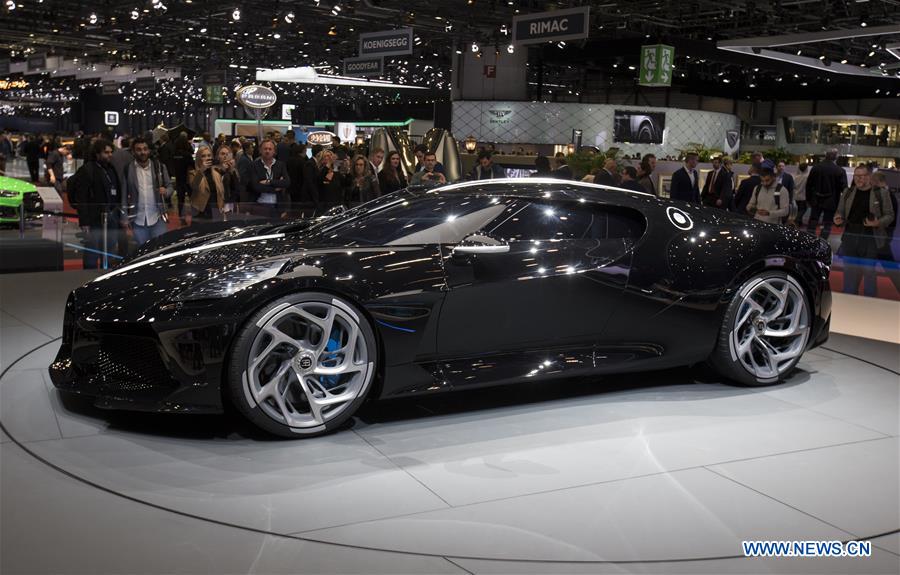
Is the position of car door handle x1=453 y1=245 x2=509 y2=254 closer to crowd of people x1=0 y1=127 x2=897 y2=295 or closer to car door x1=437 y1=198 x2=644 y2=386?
car door x1=437 y1=198 x2=644 y2=386

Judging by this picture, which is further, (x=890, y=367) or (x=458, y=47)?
(x=458, y=47)

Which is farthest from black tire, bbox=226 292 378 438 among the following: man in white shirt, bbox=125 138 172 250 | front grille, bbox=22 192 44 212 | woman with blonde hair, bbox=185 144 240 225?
front grille, bbox=22 192 44 212

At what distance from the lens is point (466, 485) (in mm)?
3617

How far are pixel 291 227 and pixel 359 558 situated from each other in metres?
2.56

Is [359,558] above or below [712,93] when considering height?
below

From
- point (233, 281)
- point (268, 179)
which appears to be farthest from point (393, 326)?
point (268, 179)

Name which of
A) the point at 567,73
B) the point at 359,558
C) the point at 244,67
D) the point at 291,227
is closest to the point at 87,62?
the point at 244,67

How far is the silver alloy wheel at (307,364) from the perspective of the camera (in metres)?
3.99

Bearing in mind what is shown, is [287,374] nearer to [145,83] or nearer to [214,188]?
[214,188]

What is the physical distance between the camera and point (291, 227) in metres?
5.09

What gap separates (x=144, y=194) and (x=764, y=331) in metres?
6.01

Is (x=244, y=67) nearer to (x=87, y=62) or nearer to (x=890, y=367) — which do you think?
(x=87, y=62)

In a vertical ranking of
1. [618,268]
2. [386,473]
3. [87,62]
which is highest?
[87,62]

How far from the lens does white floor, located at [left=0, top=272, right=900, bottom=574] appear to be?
9.71 ft
